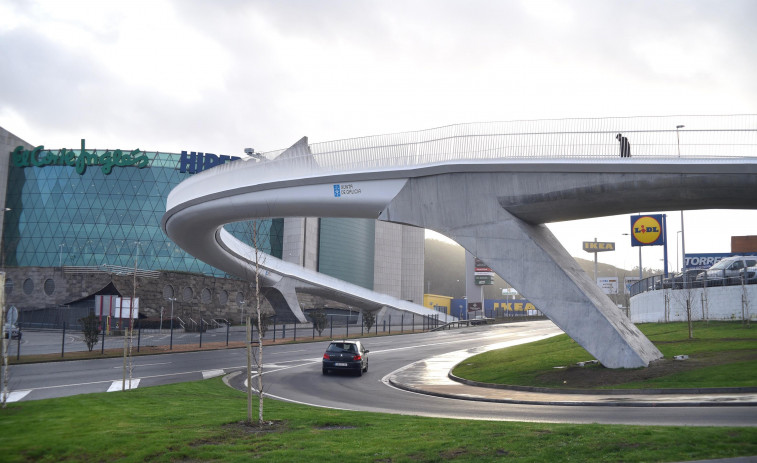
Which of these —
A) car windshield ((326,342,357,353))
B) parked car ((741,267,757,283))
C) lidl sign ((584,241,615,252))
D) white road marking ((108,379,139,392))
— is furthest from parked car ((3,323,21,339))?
lidl sign ((584,241,615,252))

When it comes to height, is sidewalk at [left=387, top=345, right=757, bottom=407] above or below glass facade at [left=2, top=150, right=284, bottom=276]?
below

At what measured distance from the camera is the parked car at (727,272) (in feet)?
117

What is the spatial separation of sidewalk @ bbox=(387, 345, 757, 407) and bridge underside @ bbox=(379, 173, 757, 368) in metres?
3.29

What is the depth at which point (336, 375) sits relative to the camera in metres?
28.1

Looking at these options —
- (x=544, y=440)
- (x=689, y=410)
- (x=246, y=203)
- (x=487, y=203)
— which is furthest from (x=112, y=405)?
(x=246, y=203)

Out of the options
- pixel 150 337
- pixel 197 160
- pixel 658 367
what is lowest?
pixel 150 337

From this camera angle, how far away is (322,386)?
23500 millimetres

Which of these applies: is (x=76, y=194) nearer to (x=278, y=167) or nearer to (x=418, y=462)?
(x=278, y=167)

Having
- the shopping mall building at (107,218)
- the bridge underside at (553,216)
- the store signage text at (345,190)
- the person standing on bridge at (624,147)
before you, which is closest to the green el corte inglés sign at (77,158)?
the shopping mall building at (107,218)

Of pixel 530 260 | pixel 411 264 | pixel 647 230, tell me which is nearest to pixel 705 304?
pixel 647 230

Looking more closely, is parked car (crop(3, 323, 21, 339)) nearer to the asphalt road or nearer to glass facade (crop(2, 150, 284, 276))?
the asphalt road

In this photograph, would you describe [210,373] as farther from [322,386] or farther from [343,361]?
[322,386]

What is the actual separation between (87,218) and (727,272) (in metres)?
80.0

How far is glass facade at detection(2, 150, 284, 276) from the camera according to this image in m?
85.1
